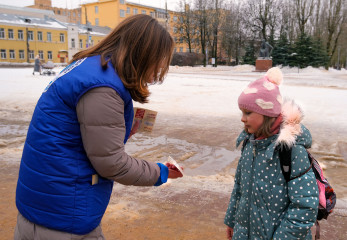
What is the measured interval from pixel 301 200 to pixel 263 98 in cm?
62

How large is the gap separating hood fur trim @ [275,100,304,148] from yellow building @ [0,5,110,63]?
58.0 m

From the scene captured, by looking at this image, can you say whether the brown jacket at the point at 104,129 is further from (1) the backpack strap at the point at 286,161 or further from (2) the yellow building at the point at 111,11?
(2) the yellow building at the point at 111,11

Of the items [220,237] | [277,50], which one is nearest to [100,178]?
[220,237]

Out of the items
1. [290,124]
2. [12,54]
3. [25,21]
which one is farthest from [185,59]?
[290,124]

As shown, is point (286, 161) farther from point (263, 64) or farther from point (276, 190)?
point (263, 64)

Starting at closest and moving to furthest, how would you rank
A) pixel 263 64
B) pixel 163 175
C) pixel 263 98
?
pixel 163 175, pixel 263 98, pixel 263 64

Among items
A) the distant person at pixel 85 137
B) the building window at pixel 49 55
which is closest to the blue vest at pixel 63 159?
the distant person at pixel 85 137

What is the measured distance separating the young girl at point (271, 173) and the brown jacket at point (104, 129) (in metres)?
0.88

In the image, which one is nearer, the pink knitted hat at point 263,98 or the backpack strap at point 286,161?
the backpack strap at point 286,161

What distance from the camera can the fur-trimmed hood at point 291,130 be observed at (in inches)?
76.0

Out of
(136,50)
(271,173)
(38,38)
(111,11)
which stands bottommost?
(271,173)

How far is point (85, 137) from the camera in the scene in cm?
150

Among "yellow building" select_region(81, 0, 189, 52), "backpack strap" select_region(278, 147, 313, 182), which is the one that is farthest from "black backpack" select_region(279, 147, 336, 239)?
"yellow building" select_region(81, 0, 189, 52)

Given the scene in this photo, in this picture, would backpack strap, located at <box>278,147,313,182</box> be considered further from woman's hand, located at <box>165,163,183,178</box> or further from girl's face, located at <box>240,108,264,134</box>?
woman's hand, located at <box>165,163,183,178</box>
